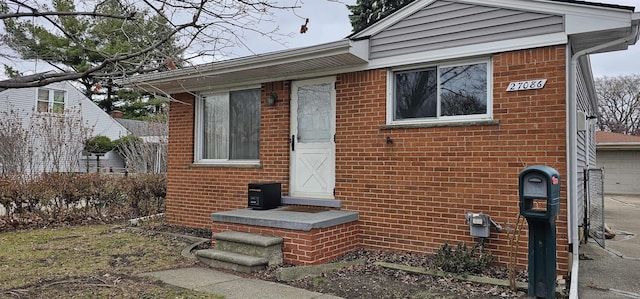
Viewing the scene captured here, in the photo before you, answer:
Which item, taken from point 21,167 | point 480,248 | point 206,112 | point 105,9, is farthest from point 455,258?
point 21,167

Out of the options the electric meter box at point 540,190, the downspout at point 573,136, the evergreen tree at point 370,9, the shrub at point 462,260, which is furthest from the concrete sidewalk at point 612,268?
the evergreen tree at point 370,9

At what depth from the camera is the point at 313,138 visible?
22.4ft

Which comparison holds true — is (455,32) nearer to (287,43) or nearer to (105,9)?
(287,43)

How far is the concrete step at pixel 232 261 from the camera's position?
5.14 metres

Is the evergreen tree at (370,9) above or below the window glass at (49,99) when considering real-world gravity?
above

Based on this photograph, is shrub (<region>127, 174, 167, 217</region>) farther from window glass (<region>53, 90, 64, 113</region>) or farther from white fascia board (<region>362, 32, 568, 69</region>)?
window glass (<region>53, 90, 64, 113</region>)

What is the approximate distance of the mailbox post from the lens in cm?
385

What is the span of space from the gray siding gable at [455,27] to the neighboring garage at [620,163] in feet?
57.6

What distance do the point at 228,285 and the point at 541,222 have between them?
3.21 meters

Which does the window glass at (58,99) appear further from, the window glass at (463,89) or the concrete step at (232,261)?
the window glass at (463,89)

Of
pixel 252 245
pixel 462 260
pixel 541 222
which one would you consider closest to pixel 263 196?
pixel 252 245

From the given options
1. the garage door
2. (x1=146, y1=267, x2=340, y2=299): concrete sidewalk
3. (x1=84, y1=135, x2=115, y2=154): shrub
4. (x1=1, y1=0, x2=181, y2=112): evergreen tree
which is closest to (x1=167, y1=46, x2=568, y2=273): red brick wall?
(x1=146, y1=267, x2=340, y2=299): concrete sidewalk

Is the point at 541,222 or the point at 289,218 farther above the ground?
the point at 541,222

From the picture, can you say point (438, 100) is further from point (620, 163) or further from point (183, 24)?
point (620, 163)
